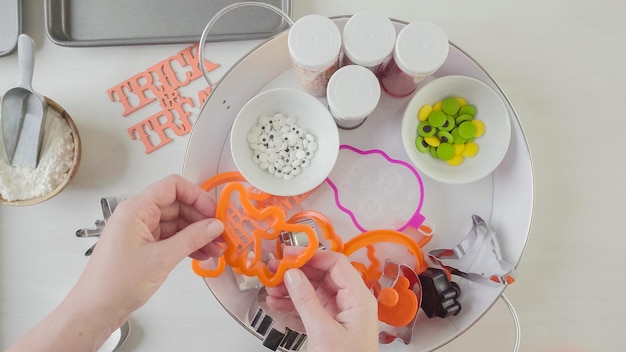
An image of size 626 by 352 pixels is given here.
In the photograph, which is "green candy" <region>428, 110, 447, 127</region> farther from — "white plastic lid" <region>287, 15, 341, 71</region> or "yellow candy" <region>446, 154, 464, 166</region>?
"white plastic lid" <region>287, 15, 341, 71</region>

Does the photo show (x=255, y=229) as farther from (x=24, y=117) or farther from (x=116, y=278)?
(x=24, y=117)

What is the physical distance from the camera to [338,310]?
59cm

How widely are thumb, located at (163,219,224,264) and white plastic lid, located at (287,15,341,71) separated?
22 centimetres

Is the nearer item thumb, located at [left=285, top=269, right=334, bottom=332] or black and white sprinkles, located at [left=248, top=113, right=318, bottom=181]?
thumb, located at [left=285, top=269, right=334, bottom=332]

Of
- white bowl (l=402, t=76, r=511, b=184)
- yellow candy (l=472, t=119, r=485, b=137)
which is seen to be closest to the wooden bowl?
white bowl (l=402, t=76, r=511, b=184)

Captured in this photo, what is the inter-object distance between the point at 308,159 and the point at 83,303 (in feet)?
1.06

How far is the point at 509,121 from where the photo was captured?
2.16 feet

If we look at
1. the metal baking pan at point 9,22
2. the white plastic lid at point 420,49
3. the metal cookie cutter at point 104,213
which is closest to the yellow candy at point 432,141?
the white plastic lid at point 420,49

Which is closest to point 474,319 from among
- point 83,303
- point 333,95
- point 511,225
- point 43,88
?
point 511,225

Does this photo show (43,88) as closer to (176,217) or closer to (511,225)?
(176,217)

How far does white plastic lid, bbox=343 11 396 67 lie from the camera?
1.98 feet

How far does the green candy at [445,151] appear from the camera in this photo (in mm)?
668

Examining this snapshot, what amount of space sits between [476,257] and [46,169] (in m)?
0.60

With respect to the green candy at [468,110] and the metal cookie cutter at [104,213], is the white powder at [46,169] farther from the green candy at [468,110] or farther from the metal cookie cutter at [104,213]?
the green candy at [468,110]
